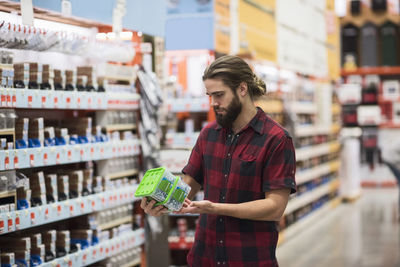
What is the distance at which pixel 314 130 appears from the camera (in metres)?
10.7

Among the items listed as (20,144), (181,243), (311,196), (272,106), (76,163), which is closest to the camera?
(20,144)

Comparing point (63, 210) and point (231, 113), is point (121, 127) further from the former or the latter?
point (231, 113)

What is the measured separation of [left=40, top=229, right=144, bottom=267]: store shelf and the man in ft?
4.96

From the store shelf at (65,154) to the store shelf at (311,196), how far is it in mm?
3832

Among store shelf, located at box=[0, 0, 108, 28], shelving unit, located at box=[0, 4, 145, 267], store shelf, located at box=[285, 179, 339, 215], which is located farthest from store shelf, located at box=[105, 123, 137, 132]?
store shelf, located at box=[285, 179, 339, 215]

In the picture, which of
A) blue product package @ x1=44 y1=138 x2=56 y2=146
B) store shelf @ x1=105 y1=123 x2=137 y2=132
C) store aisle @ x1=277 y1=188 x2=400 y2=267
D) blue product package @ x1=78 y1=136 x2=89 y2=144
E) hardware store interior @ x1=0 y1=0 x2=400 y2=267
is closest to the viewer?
hardware store interior @ x1=0 y1=0 x2=400 y2=267

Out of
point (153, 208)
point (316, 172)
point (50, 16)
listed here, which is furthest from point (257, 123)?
point (316, 172)

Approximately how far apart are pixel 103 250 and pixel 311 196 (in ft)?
19.7

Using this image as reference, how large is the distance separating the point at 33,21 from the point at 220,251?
191 cm

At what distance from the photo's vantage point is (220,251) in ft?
9.95

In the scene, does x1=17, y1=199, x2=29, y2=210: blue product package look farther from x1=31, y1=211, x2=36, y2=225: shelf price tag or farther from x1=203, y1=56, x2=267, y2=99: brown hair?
x1=203, y1=56, x2=267, y2=99: brown hair

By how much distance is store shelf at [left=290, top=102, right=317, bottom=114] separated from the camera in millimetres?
9758

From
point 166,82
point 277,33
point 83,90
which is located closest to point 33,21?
point 83,90

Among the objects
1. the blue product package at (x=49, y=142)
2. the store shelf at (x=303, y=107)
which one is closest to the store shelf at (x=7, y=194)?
the blue product package at (x=49, y=142)
